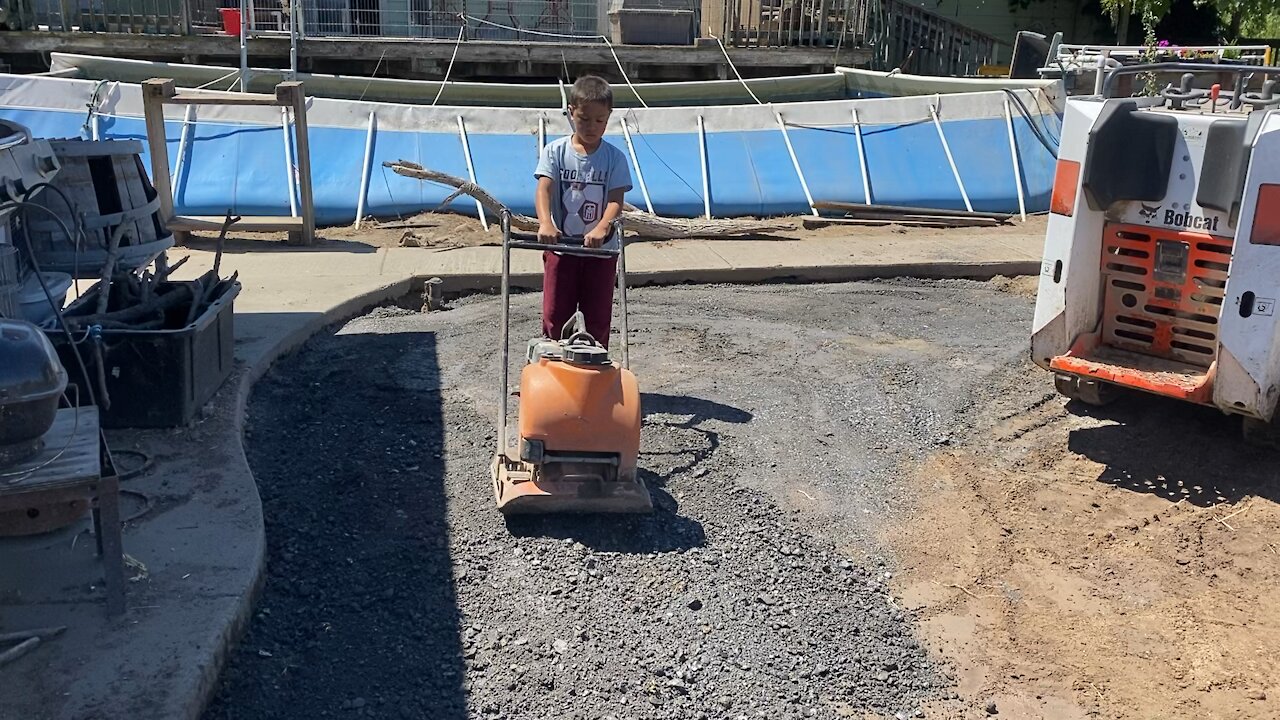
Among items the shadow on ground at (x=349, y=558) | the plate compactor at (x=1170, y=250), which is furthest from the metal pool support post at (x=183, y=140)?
the plate compactor at (x=1170, y=250)

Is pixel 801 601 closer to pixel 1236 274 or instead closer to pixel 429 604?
pixel 429 604

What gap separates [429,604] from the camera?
4023 millimetres

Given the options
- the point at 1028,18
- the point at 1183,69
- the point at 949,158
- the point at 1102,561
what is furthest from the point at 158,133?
the point at 1028,18

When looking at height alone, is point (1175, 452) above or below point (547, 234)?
below

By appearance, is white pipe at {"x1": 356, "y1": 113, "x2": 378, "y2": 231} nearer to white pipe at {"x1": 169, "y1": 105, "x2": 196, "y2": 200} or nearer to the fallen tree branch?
the fallen tree branch

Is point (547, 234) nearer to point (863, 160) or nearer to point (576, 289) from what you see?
point (576, 289)

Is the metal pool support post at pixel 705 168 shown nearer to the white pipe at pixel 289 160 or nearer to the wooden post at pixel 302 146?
the wooden post at pixel 302 146

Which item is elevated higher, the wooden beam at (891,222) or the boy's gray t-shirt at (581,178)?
the boy's gray t-shirt at (581,178)

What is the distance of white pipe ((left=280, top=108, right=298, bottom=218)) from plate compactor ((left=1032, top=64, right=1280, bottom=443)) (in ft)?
23.3

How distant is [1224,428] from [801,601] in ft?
10.0

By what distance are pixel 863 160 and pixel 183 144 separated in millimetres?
6947

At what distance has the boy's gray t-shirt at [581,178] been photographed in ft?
17.1

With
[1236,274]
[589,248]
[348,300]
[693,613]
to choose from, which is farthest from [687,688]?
[348,300]

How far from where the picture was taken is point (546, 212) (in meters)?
5.05
